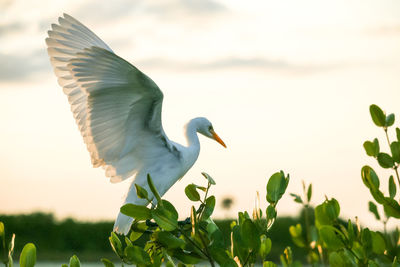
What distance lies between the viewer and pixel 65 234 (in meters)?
13.1

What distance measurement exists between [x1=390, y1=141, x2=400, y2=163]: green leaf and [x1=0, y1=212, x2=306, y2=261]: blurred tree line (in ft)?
37.2

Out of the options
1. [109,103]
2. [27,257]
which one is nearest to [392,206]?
[27,257]

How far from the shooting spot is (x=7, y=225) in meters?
13.2

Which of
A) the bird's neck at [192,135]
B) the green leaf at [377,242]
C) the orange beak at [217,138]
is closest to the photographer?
the green leaf at [377,242]

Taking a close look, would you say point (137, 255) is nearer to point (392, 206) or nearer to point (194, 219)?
point (194, 219)

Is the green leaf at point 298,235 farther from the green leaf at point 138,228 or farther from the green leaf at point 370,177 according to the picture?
the green leaf at point 370,177

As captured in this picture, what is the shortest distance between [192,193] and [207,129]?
2793 millimetres

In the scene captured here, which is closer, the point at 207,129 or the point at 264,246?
the point at 264,246

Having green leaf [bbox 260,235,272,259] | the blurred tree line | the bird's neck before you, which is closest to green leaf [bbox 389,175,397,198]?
green leaf [bbox 260,235,272,259]

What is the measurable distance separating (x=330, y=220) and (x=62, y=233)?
1204 cm

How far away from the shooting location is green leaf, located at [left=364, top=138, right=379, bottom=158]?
1.82 meters

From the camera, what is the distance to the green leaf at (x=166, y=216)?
1554 millimetres

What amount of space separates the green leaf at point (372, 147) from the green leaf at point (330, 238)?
1.07 ft

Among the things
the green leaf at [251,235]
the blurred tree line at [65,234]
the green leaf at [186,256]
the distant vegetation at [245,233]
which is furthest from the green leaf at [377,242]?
the blurred tree line at [65,234]
